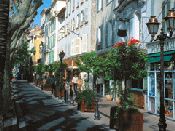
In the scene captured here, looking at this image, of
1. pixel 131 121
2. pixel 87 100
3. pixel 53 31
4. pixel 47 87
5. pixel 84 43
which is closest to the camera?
pixel 131 121

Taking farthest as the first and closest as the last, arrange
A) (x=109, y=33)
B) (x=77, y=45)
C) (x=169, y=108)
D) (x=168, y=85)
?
1. (x=77, y=45)
2. (x=109, y=33)
3. (x=168, y=85)
4. (x=169, y=108)

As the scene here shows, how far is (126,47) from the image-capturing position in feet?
46.6

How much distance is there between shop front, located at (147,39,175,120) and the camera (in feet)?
60.8

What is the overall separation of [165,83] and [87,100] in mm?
3911

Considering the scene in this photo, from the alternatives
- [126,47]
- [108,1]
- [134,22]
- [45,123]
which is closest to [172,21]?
[126,47]

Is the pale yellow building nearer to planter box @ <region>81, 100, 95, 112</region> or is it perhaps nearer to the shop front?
planter box @ <region>81, 100, 95, 112</region>

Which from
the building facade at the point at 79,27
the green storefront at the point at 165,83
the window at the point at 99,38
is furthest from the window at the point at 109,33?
the green storefront at the point at 165,83

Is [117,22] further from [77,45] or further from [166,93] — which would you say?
[77,45]

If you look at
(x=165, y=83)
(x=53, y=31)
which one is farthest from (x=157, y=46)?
(x=53, y=31)

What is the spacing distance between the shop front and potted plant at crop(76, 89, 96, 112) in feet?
8.89

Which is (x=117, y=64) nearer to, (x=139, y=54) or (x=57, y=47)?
(x=139, y=54)

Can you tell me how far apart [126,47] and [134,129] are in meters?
2.83

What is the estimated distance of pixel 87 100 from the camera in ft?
69.9

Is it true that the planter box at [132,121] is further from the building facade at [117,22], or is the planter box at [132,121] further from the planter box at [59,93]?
the planter box at [59,93]
